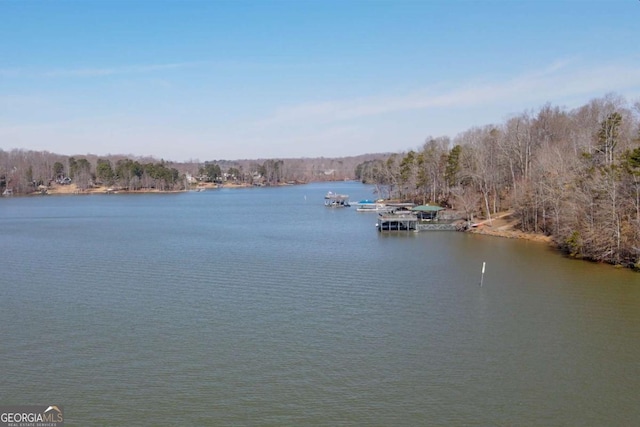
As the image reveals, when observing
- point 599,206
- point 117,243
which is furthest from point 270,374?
point 117,243

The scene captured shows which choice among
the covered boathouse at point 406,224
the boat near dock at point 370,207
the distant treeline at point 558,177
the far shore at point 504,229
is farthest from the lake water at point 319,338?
the boat near dock at point 370,207

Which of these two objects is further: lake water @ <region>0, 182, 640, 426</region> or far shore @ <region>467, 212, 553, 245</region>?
far shore @ <region>467, 212, 553, 245</region>

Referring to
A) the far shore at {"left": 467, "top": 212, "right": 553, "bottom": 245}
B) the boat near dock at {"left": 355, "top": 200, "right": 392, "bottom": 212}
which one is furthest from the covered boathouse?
the boat near dock at {"left": 355, "top": 200, "right": 392, "bottom": 212}

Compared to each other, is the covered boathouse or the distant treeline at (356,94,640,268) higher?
the distant treeline at (356,94,640,268)

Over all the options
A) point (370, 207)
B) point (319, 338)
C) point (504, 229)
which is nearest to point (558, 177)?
point (504, 229)

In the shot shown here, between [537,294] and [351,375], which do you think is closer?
[351,375]

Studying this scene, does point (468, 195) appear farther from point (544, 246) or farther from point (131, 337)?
point (131, 337)

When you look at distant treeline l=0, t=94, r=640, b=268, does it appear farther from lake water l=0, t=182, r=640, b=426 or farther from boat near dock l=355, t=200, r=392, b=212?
boat near dock l=355, t=200, r=392, b=212
